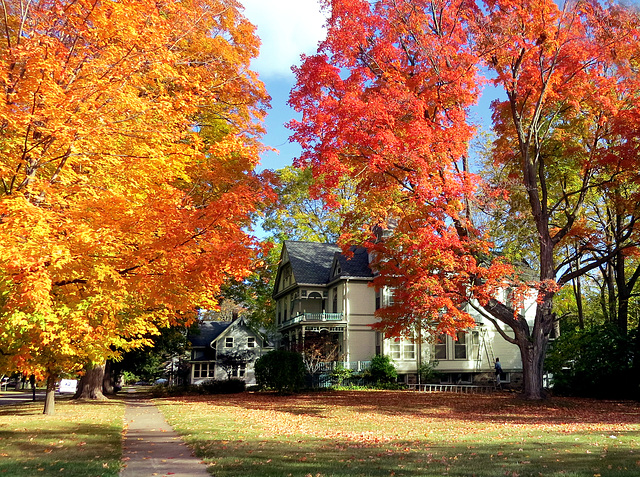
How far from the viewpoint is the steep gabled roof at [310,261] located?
1551 inches

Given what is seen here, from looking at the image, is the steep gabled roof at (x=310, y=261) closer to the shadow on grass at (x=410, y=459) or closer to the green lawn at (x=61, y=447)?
the green lawn at (x=61, y=447)

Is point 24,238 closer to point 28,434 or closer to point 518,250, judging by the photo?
point 28,434

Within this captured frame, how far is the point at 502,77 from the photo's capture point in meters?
19.4

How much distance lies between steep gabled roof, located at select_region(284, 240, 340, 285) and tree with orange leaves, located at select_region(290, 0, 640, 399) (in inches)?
766

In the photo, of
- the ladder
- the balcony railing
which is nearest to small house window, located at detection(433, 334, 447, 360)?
the ladder

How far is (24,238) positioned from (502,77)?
16927mm

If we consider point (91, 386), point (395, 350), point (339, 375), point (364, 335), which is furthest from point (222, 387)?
point (395, 350)

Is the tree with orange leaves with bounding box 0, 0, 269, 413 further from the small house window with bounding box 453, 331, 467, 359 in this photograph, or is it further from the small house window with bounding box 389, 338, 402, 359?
the small house window with bounding box 453, 331, 467, 359

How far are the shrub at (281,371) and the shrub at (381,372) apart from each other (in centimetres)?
636

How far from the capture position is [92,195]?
987cm

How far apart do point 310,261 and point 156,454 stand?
1187 inches

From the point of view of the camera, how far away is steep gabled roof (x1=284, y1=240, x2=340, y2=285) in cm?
3941

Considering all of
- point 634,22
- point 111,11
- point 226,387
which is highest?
point 634,22

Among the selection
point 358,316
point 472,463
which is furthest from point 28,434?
point 358,316
